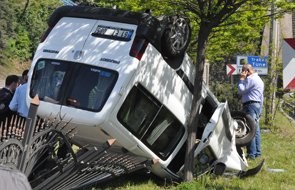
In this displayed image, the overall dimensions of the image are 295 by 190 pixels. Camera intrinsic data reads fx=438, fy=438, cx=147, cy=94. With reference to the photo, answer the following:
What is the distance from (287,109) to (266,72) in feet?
4.98

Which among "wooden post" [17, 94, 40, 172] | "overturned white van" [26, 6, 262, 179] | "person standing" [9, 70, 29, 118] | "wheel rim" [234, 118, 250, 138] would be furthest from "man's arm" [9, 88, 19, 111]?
"wheel rim" [234, 118, 250, 138]

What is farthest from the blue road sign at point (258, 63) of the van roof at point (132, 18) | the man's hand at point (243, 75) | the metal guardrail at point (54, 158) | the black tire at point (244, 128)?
the metal guardrail at point (54, 158)

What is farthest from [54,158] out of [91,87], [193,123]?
[193,123]

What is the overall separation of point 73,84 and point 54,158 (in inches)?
60.1

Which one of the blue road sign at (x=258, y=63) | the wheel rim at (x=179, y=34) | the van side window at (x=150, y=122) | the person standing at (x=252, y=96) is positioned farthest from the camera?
the blue road sign at (x=258, y=63)

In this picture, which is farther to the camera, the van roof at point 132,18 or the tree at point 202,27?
the tree at point 202,27

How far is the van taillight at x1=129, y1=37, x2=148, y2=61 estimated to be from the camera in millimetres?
6379

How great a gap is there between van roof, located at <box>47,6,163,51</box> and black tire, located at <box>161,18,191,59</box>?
0.14m

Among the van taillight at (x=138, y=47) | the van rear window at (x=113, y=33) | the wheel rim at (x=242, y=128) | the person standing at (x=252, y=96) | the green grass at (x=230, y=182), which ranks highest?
the van rear window at (x=113, y=33)

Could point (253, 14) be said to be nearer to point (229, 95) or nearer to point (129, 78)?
point (129, 78)

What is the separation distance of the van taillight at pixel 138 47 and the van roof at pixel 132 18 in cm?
7

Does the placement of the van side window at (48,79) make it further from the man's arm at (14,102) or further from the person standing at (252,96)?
the person standing at (252,96)

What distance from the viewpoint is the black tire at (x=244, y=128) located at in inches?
355

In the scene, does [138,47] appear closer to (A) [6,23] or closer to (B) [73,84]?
(B) [73,84]
